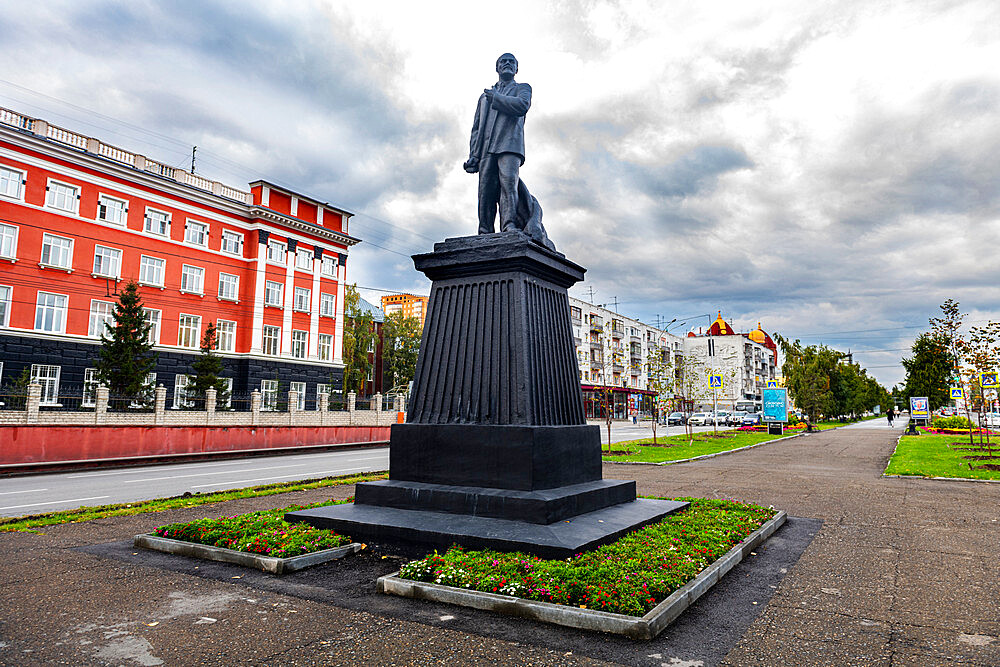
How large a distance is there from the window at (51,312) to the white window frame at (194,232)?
7.36 meters

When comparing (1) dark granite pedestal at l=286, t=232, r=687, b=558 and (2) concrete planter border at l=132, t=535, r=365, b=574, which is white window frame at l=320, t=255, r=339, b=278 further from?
(2) concrete planter border at l=132, t=535, r=365, b=574

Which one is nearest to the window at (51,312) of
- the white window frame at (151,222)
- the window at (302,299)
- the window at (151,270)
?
the window at (151,270)

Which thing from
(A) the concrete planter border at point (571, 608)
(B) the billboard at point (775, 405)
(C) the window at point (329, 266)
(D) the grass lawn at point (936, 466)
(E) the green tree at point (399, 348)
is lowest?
(D) the grass lawn at point (936, 466)

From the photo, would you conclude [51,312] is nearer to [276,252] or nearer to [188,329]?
[188,329]

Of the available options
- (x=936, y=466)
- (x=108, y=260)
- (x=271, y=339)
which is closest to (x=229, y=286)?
(x=271, y=339)

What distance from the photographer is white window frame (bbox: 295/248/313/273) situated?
40500 millimetres

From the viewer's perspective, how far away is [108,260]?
31828mm

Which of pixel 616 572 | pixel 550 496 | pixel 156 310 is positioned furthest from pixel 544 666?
pixel 156 310

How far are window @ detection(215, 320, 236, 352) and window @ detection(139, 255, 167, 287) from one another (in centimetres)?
416

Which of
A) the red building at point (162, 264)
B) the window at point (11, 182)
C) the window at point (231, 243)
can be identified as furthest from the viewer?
the window at point (231, 243)

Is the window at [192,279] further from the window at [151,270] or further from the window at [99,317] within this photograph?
the window at [99,317]

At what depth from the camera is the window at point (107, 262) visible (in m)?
31.3

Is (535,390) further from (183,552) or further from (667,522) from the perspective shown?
(183,552)

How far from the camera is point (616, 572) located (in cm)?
441
